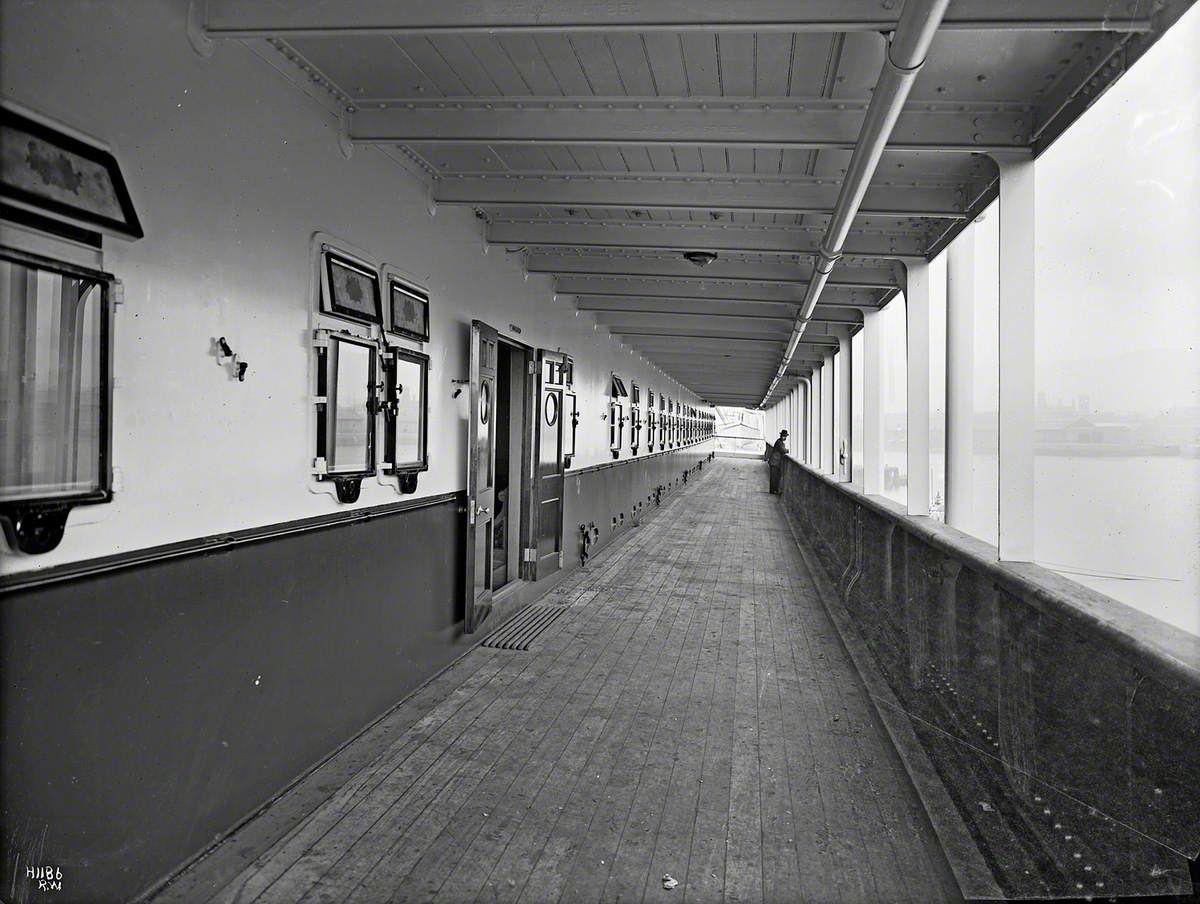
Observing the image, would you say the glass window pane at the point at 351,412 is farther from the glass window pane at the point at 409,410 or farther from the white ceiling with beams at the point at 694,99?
the white ceiling with beams at the point at 694,99

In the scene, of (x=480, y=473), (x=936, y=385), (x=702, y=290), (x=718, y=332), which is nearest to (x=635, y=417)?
(x=718, y=332)

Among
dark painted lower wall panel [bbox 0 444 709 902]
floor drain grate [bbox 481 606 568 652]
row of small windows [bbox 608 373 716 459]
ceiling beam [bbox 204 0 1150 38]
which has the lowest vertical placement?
floor drain grate [bbox 481 606 568 652]

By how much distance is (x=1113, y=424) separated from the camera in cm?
214

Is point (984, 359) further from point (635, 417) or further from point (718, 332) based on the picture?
point (635, 417)

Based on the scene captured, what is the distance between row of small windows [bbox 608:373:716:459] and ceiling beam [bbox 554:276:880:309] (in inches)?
105

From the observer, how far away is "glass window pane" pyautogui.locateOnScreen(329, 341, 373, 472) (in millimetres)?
2982

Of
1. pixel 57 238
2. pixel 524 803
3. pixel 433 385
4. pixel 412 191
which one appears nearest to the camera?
pixel 57 238

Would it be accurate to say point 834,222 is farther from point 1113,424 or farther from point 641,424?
point 641,424

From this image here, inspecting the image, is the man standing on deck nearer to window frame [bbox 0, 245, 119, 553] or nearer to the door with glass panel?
the door with glass panel

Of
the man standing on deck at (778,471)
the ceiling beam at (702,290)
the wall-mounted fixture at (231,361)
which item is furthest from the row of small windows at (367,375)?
the man standing on deck at (778,471)

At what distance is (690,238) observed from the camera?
15.7 feet

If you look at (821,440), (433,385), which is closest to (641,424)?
(821,440)

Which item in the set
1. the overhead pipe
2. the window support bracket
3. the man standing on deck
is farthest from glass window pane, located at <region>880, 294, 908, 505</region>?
the man standing on deck

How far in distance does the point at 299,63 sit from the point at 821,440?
39.1 ft
